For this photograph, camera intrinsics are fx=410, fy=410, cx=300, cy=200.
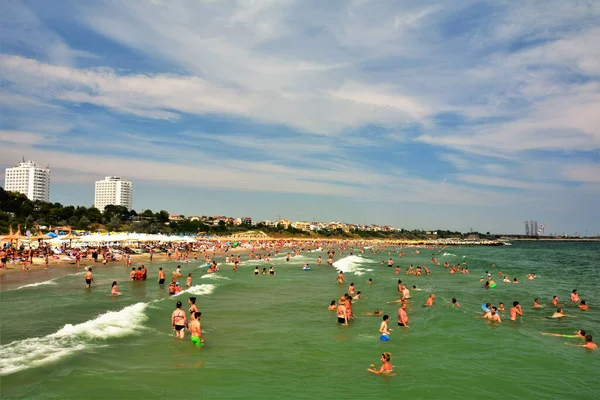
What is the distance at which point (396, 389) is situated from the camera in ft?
30.3

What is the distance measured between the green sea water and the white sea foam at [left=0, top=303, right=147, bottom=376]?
0.14 ft

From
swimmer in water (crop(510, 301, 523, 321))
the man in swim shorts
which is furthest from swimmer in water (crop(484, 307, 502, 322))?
the man in swim shorts

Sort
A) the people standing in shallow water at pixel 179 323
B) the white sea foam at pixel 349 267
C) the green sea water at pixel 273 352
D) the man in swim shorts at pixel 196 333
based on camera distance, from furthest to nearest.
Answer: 1. the white sea foam at pixel 349 267
2. the people standing in shallow water at pixel 179 323
3. the man in swim shorts at pixel 196 333
4. the green sea water at pixel 273 352

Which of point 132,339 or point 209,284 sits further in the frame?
point 209,284

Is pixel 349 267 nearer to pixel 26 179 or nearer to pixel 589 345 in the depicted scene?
pixel 589 345

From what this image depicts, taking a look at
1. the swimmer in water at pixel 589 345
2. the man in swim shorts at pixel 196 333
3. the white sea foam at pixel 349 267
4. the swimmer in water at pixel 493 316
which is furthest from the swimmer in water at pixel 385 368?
the white sea foam at pixel 349 267

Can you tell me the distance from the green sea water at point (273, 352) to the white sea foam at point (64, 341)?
0.14 feet

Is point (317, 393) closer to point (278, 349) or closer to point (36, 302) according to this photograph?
point (278, 349)

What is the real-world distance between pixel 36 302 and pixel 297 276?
18.9 meters

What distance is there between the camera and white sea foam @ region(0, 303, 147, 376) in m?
10.1

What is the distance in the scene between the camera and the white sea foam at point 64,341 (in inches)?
397

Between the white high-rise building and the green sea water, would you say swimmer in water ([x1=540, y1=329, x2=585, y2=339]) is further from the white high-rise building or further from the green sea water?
the white high-rise building

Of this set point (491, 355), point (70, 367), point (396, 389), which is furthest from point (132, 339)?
point (491, 355)

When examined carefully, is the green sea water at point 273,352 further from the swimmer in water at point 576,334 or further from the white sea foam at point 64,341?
the swimmer in water at point 576,334
